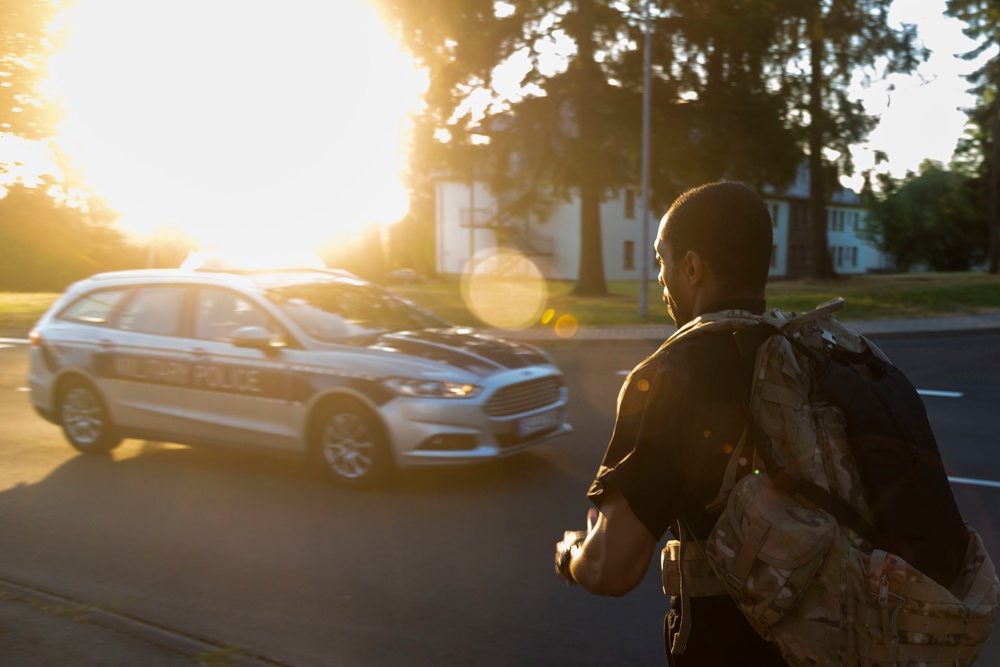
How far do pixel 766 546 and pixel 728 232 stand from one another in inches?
23.7

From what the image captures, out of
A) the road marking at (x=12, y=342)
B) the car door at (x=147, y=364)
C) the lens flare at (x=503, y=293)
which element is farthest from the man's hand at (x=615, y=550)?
the lens flare at (x=503, y=293)

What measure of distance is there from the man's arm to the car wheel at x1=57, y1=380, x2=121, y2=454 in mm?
7532

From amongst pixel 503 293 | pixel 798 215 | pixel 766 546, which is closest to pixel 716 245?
pixel 766 546

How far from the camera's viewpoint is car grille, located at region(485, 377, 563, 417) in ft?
23.7

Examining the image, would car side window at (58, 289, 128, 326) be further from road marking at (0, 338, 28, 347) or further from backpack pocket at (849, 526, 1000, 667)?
road marking at (0, 338, 28, 347)

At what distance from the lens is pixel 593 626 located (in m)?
4.59

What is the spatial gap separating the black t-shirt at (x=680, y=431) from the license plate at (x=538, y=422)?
18.1ft

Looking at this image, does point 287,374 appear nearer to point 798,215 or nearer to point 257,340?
point 257,340

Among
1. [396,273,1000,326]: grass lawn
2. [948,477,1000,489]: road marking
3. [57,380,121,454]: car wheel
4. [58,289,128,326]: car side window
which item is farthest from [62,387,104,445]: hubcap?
[396,273,1000,326]: grass lawn

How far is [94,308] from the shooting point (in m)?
8.89

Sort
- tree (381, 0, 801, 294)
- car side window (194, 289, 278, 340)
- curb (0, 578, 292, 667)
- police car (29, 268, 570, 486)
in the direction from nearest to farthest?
curb (0, 578, 292, 667)
police car (29, 268, 570, 486)
car side window (194, 289, 278, 340)
tree (381, 0, 801, 294)

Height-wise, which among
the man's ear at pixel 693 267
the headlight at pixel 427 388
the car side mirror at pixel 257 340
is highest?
the man's ear at pixel 693 267

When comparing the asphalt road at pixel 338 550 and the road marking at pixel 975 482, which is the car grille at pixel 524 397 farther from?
the road marking at pixel 975 482

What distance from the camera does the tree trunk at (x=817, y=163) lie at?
97.9 feet
